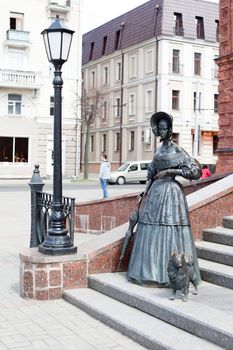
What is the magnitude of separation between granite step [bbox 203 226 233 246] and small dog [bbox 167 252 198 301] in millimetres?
1578

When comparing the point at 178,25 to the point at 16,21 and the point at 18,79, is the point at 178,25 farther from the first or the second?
the point at 18,79

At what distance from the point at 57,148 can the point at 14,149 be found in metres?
32.0

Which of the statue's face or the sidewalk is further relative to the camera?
the statue's face

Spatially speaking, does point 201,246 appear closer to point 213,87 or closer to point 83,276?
point 83,276

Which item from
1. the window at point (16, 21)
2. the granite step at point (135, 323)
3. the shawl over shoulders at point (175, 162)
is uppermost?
the window at point (16, 21)

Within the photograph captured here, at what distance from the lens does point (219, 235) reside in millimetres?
6953

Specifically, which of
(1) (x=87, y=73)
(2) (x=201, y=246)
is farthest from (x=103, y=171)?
(1) (x=87, y=73)

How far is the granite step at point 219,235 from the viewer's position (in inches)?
268

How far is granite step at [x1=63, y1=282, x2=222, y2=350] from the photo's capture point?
15.1 ft

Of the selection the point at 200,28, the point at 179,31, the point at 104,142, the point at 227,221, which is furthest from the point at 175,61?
the point at 227,221

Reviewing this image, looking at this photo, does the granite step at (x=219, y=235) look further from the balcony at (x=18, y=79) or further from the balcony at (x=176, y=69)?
the balcony at (x=176, y=69)

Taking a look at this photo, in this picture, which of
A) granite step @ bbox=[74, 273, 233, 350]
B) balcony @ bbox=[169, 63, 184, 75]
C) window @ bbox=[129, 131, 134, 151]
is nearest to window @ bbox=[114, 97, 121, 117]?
window @ bbox=[129, 131, 134, 151]

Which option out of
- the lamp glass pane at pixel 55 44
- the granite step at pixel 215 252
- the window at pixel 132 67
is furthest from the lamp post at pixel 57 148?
the window at pixel 132 67

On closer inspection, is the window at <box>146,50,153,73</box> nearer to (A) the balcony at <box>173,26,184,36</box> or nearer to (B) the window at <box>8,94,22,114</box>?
(A) the balcony at <box>173,26,184,36</box>
